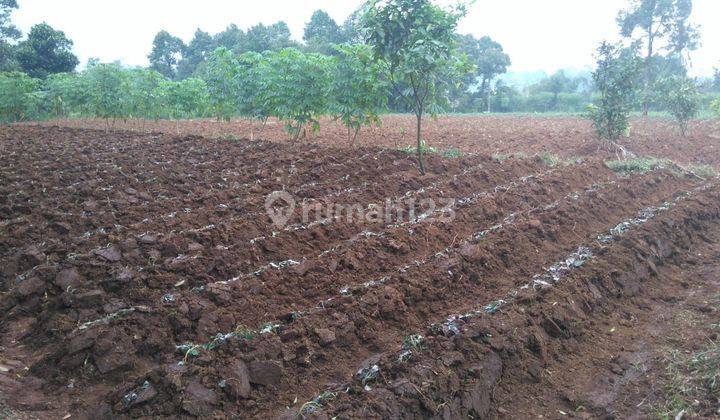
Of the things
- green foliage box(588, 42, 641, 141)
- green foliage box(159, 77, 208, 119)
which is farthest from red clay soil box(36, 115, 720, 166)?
green foliage box(159, 77, 208, 119)

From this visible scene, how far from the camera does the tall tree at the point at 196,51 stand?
45.3 m

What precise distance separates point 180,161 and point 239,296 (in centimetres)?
663

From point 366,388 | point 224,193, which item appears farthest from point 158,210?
point 366,388

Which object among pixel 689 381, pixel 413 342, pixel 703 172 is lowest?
pixel 689 381

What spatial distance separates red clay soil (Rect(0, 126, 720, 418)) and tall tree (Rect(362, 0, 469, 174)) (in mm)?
1915

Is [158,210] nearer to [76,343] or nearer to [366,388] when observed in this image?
[76,343]

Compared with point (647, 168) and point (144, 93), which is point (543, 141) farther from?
point (144, 93)

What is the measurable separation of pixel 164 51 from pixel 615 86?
40.4 meters

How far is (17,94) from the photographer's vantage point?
23797 millimetres

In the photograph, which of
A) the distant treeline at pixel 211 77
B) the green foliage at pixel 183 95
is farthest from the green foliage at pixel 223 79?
the green foliage at pixel 183 95

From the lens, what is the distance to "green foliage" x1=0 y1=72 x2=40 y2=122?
2328 centimetres

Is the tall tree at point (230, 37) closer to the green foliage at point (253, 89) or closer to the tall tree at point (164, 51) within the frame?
the tall tree at point (164, 51)

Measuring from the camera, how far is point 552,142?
54.5ft

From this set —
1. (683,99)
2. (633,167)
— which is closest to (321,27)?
(683,99)
